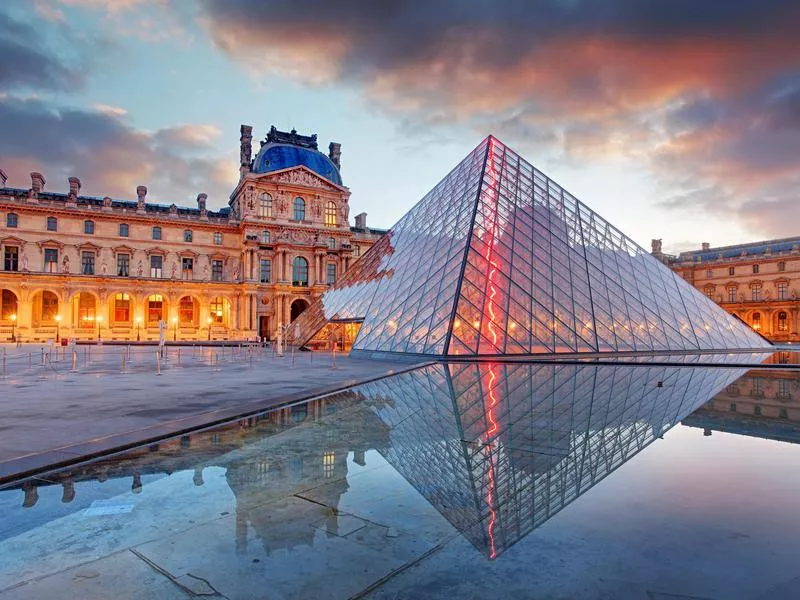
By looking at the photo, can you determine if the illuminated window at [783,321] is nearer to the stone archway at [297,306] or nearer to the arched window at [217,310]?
the stone archway at [297,306]

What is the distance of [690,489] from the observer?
454 centimetres

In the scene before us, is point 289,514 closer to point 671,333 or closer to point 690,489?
point 690,489

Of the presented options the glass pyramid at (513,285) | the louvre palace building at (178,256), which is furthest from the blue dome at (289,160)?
the glass pyramid at (513,285)

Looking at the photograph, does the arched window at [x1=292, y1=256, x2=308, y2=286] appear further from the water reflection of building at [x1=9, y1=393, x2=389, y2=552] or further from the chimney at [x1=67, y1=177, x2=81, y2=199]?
the water reflection of building at [x1=9, y1=393, x2=389, y2=552]

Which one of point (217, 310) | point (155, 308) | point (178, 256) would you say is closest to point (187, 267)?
point (178, 256)

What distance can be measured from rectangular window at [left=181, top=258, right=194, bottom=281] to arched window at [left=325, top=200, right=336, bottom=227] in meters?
15.4

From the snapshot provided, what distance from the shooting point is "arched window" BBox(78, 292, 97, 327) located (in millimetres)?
50281

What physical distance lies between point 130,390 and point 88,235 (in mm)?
47483

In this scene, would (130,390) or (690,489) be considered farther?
(130,390)

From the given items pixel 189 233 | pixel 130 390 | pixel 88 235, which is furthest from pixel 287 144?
pixel 130 390

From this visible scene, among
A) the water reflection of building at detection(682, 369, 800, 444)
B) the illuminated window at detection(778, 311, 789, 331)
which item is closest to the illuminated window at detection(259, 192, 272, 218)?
the water reflection of building at detection(682, 369, 800, 444)

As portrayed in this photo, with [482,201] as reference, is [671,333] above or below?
below

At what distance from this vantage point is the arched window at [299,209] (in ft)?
187

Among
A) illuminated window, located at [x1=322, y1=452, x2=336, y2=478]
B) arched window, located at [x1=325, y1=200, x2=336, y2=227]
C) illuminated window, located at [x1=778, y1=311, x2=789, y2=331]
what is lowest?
illuminated window, located at [x1=322, y1=452, x2=336, y2=478]
